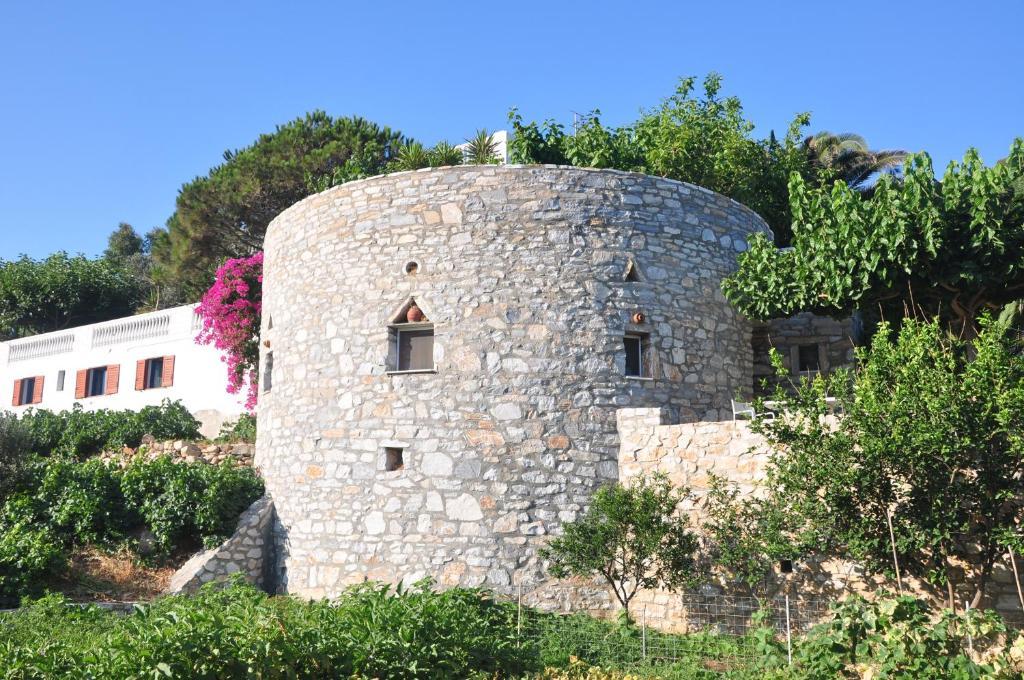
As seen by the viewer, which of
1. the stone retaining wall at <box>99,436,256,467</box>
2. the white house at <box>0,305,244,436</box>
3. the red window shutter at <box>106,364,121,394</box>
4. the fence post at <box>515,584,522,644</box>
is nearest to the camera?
the fence post at <box>515,584,522,644</box>

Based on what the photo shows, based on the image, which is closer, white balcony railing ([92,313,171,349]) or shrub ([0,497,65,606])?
shrub ([0,497,65,606])

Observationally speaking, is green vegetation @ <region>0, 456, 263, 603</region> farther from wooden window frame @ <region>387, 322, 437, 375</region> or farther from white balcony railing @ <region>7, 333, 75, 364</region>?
white balcony railing @ <region>7, 333, 75, 364</region>

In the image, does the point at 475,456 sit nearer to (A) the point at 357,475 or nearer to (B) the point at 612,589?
(A) the point at 357,475

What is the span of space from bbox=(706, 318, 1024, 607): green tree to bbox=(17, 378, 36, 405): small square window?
2285 cm

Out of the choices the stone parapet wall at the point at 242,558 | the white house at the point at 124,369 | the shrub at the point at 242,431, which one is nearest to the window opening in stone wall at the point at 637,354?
the stone parapet wall at the point at 242,558

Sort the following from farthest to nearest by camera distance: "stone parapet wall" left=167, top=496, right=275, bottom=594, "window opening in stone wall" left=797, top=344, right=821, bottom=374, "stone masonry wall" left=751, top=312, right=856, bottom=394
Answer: "window opening in stone wall" left=797, top=344, right=821, bottom=374 < "stone masonry wall" left=751, top=312, right=856, bottom=394 < "stone parapet wall" left=167, top=496, right=275, bottom=594

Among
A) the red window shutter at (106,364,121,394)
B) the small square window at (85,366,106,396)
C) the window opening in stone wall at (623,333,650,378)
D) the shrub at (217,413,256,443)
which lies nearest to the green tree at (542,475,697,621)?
the window opening in stone wall at (623,333,650,378)

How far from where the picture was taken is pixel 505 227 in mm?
11703

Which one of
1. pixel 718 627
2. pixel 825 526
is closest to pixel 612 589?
pixel 718 627

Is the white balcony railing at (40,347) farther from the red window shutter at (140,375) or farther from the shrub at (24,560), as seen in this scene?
the shrub at (24,560)

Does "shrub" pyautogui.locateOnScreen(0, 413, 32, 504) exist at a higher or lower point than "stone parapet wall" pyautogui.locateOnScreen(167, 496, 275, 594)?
higher

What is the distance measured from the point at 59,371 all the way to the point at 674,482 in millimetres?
20077

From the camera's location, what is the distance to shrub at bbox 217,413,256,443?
17.6 meters

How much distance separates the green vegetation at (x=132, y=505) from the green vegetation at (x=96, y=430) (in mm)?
4384
